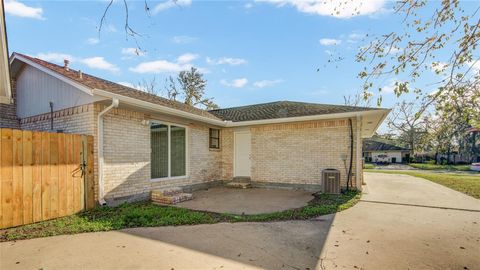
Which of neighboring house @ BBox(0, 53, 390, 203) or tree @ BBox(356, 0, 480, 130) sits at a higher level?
tree @ BBox(356, 0, 480, 130)

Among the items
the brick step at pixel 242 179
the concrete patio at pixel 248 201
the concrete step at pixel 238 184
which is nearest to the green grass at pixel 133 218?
the concrete patio at pixel 248 201

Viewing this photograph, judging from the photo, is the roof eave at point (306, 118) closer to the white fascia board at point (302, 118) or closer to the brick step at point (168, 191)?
the white fascia board at point (302, 118)

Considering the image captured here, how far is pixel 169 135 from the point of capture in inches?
335

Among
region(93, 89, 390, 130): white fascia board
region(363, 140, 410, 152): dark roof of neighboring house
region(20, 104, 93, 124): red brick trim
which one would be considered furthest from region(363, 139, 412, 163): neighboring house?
region(20, 104, 93, 124): red brick trim

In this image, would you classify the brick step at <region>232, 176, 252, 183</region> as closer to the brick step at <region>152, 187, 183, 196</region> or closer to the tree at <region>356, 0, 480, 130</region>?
the brick step at <region>152, 187, 183, 196</region>

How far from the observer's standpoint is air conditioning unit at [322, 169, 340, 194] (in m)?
8.27

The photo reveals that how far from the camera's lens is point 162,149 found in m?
8.23

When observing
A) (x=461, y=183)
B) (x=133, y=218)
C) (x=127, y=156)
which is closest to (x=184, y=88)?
(x=127, y=156)

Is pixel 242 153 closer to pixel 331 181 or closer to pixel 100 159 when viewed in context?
pixel 331 181

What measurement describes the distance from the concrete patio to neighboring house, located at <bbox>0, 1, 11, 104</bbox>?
4753mm

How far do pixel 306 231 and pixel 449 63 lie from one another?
3.60 metres

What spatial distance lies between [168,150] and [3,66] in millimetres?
4513

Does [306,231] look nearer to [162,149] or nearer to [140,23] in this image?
[140,23]

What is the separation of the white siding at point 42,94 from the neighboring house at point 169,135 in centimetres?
3
